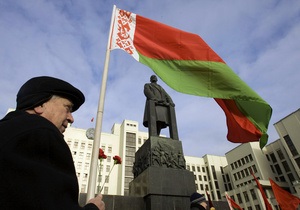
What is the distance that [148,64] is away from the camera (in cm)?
543

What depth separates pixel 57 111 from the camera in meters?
1.54

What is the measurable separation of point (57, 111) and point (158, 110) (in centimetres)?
676

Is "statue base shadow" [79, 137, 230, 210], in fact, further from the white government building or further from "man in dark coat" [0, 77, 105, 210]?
the white government building

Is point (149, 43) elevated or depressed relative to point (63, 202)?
elevated

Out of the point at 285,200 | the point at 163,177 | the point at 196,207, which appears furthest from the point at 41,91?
the point at 285,200

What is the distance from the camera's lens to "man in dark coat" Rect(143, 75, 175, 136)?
8.13m

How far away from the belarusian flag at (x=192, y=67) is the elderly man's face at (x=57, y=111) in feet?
12.3

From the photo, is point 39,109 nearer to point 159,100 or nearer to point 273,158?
point 159,100

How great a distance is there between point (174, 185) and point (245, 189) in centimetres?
5396

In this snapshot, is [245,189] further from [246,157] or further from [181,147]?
[181,147]

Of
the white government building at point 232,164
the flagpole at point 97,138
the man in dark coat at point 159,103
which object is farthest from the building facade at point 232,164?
the flagpole at point 97,138

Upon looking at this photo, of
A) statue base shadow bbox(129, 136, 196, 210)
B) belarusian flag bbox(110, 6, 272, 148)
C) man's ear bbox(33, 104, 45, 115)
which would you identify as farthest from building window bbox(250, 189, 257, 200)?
man's ear bbox(33, 104, 45, 115)

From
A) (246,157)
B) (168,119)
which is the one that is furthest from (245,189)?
(168,119)

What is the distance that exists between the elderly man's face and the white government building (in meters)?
44.8
